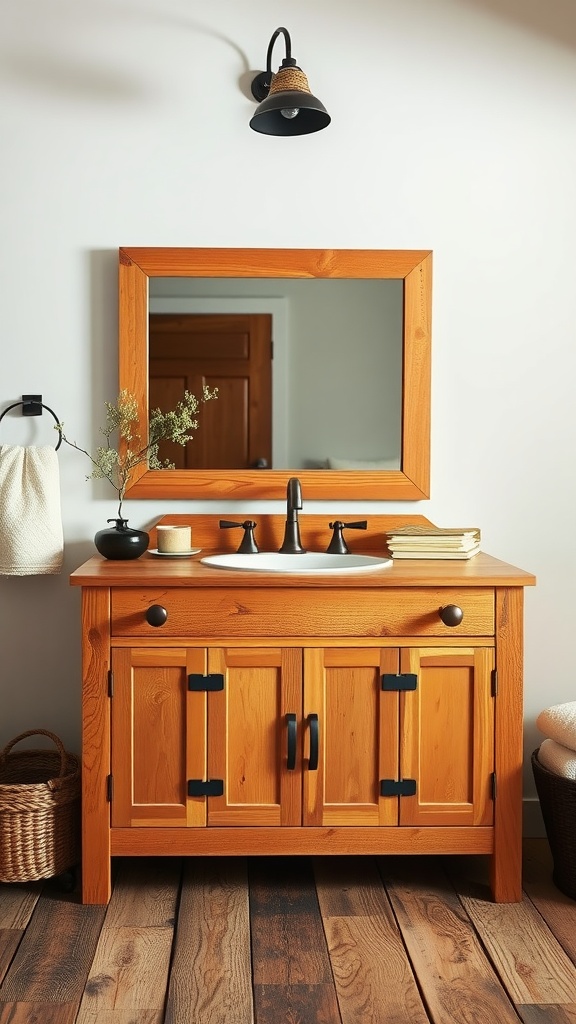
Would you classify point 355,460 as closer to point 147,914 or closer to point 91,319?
point 91,319

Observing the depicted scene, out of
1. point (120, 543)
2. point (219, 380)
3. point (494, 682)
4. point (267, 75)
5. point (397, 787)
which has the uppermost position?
point (267, 75)

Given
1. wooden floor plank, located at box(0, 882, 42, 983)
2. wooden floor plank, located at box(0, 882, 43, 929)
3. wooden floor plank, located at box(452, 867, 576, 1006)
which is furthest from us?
wooden floor plank, located at box(0, 882, 43, 929)

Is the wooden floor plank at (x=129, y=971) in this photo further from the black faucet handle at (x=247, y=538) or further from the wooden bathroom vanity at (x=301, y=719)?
the black faucet handle at (x=247, y=538)

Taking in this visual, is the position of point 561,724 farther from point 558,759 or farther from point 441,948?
point 441,948

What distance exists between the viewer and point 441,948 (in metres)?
1.95

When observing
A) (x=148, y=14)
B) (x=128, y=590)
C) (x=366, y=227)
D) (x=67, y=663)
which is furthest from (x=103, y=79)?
(x=67, y=663)

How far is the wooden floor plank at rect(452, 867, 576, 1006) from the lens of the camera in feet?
5.89

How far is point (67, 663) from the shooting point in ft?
8.63

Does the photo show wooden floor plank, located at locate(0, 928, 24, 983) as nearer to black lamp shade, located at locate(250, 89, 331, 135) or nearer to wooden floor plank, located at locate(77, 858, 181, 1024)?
wooden floor plank, located at locate(77, 858, 181, 1024)

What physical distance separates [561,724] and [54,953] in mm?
1259

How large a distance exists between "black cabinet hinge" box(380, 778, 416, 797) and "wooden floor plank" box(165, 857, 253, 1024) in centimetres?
41

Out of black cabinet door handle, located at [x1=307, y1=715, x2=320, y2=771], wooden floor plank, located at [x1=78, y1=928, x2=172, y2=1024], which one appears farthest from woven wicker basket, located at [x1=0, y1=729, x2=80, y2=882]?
black cabinet door handle, located at [x1=307, y1=715, x2=320, y2=771]

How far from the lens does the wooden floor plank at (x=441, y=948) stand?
1.73m

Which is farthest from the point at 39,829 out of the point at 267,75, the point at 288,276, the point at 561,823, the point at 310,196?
the point at 267,75
